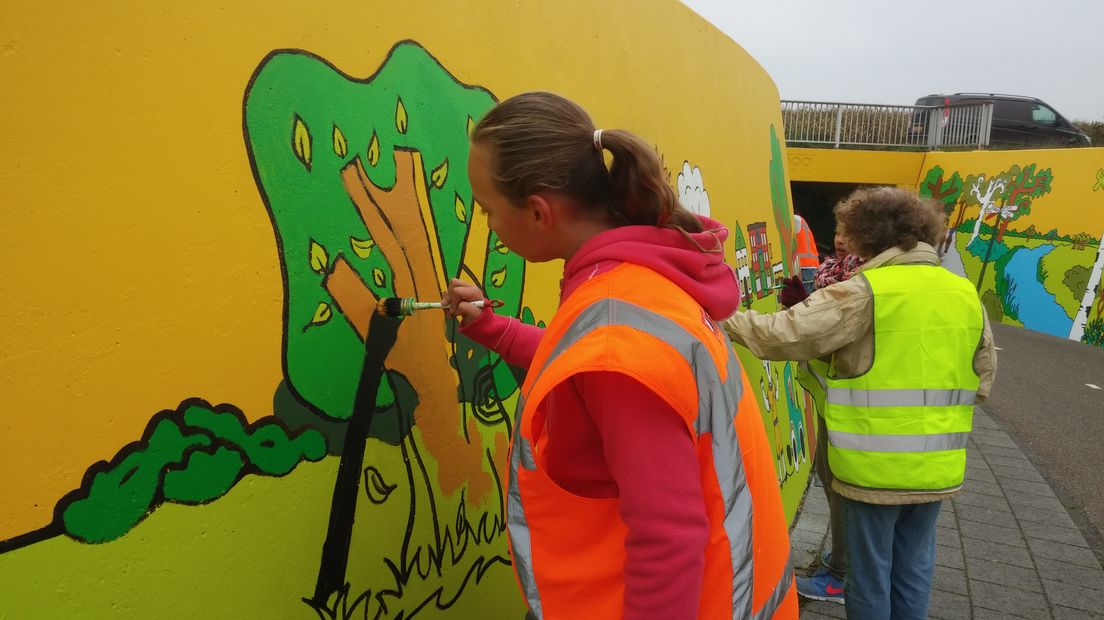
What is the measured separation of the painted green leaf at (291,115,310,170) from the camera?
157cm

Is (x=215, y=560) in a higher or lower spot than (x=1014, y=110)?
higher

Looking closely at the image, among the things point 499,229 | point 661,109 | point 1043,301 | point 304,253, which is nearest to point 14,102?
point 304,253

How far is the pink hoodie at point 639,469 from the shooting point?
1175 millimetres

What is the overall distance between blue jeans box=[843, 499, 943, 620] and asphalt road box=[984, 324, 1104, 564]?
227 cm

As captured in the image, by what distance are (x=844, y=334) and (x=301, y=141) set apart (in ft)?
6.50

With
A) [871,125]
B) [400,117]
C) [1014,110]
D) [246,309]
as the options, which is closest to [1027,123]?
[1014,110]

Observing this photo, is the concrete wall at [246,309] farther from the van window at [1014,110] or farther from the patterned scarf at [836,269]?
the van window at [1014,110]

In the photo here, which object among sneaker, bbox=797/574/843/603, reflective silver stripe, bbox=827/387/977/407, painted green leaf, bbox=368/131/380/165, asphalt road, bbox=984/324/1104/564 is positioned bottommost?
asphalt road, bbox=984/324/1104/564

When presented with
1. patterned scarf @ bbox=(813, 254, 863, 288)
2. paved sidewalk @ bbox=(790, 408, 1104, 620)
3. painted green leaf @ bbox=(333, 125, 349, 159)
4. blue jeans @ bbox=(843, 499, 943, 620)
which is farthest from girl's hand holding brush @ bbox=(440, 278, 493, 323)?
paved sidewalk @ bbox=(790, 408, 1104, 620)

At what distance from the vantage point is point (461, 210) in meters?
2.13

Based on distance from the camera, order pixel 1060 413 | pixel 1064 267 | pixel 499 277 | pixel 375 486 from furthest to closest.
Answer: pixel 1064 267 → pixel 1060 413 → pixel 499 277 → pixel 375 486

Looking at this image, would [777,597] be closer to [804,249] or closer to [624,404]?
[624,404]

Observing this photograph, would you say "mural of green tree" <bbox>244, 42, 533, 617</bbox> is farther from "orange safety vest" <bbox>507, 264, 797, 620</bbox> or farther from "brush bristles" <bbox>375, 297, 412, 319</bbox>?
"orange safety vest" <bbox>507, 264, 797, 620</bbox>

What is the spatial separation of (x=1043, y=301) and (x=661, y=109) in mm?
10902
